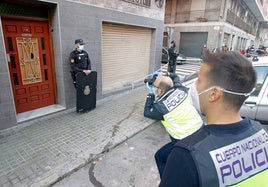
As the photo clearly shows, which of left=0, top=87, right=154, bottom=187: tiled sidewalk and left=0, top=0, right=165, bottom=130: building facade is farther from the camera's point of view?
left=0, top=0, right=165, bottom=130: building facade

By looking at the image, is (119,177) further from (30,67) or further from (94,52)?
(94,52)

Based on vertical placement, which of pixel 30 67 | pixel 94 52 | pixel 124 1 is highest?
pixel 124 1

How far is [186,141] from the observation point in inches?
35.3

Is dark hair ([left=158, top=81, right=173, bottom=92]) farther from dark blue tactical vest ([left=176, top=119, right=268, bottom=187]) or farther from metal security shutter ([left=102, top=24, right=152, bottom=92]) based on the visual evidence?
metal security shutter ([left=102, top=24, right=152, bottom=92])

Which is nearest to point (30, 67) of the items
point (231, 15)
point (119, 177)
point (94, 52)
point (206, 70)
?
point (94, 52)

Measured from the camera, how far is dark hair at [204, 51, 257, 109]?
988 millimetres

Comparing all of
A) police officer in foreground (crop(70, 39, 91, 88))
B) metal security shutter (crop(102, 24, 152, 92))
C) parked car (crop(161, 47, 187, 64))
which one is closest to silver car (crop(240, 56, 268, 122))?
police officer in foreground (crop(70, 39, 91, 88))

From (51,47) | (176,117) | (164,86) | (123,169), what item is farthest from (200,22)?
(176,117)

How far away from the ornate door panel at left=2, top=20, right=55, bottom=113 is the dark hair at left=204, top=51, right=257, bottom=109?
461 centimetres

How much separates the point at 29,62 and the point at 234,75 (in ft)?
15.9

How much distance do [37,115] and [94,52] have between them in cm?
250

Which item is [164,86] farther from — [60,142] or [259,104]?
[60,142]

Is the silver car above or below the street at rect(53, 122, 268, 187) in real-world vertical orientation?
above

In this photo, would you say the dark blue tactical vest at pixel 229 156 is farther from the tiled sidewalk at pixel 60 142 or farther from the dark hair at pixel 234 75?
the tiled sidewalk at pixel 60 142
